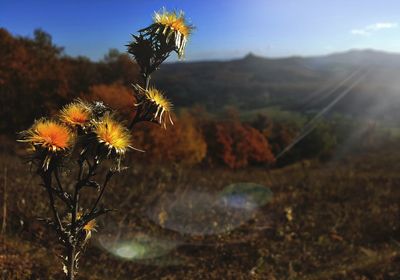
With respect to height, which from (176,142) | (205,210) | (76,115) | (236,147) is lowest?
(236,147)

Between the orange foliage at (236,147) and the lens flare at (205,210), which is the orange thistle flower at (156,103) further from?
the orange foliage at (236,147)

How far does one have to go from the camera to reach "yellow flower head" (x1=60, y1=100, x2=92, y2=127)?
12.3 ft

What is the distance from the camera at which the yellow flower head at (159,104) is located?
3.82 meters

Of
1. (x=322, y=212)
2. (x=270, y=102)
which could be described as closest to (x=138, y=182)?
(x=322, y=212)

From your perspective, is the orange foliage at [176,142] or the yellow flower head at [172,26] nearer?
the yellow flower head at [172,26]

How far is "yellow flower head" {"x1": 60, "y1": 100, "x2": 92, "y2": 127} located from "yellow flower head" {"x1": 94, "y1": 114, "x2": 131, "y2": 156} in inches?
7.4

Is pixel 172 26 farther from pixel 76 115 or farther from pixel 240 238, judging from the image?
pixel 240 238

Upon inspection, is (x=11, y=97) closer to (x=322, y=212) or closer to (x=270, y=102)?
(x=322, y=212)

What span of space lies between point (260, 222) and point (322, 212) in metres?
2.48

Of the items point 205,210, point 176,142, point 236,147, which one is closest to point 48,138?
point 205,210

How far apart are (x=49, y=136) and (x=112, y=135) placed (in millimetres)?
480

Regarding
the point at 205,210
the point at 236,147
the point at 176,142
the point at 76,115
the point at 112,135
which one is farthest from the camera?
the point at 236,147

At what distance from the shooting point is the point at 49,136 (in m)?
3.55

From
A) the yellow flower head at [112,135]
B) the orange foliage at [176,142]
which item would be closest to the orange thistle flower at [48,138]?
the yellow flower head at [112,135]
